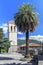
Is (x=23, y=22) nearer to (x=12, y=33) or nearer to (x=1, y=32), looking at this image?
(x=1, y=32)

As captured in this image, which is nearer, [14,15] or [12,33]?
[14,15]

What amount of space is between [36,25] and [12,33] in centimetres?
6358

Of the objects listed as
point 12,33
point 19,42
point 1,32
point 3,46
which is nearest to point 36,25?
point 3,46

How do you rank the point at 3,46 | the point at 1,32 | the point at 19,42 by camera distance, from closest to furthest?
the point at 3,46, the point at 1,32, the point at 19,42

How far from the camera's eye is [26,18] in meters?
36.6

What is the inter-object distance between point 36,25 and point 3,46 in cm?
3645

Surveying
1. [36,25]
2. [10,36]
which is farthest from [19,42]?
[36,25]

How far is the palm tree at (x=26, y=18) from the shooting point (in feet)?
120

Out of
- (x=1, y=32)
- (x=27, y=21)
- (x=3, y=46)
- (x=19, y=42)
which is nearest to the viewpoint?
(x=27, y=21)

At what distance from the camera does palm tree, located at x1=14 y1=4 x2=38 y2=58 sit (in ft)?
120

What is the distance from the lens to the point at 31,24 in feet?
123

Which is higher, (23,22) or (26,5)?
(26,5)

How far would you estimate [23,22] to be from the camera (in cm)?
3681

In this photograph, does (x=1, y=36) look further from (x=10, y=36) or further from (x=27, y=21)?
(x=27, y=21)
